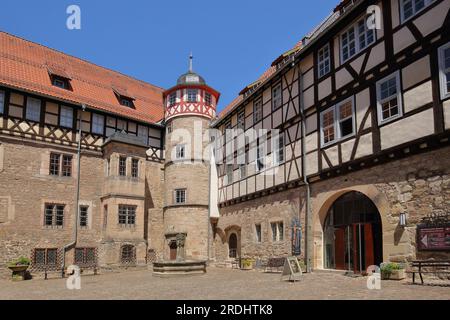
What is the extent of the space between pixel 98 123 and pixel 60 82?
3196 millimetres

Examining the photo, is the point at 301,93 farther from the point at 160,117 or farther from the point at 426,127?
the point at 160,117

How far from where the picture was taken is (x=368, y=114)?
44.0ft

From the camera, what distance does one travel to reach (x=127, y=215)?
24.0 metres

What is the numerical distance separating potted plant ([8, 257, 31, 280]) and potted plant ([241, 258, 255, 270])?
32.7ft

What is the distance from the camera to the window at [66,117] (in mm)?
23203

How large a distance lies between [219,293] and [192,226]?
14659mm

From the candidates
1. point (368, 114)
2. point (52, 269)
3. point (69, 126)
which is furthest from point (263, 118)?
point (52, 269)

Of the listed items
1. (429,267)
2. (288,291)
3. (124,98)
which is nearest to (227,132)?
(124,98)

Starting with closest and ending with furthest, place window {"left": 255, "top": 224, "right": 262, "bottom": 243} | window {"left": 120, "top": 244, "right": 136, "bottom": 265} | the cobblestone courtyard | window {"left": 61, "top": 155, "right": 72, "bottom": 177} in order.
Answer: the cobblestone courtyard < window {"left": 255, "top": 224, "right": 262, "bottom": 243} < window {"left": 61, "top": 155, "right": 72, "bottom": 177} < window {"left": 120, "top": 244, "right": 136, "bottom": 265}

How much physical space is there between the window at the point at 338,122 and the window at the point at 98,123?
1408cm

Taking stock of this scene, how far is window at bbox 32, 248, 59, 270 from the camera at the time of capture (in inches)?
838

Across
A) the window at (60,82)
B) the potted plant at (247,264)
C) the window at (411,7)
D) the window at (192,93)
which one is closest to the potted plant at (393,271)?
the window at (411,7)

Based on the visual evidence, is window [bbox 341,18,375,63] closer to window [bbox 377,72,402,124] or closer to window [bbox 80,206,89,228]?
window [bbox 377,72,402,124]

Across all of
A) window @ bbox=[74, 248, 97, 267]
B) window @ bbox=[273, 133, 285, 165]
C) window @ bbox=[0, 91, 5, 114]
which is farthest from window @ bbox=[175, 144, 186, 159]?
window @ bbox=[0, 91, 5, 114]
